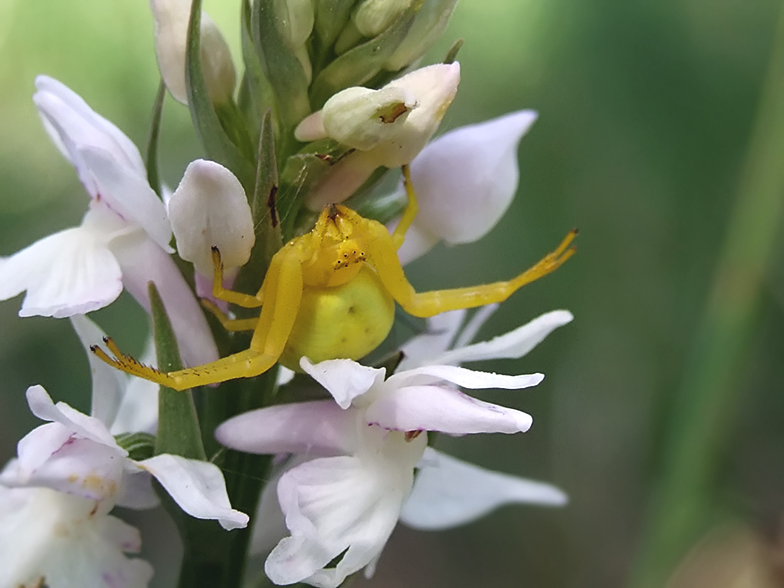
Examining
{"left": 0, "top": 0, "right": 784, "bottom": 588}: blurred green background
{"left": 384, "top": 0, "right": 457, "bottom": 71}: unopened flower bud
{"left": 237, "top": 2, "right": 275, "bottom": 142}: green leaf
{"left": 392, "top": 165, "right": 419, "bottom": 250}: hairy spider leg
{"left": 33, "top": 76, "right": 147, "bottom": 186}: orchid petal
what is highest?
{"left": 384, "top": 0, "right": 457, "bottom": 71}: unopened flower bud

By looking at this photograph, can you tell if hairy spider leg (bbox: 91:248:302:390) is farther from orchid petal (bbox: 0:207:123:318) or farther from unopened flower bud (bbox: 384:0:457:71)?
unopened flower bud (bbox: 384:0:457:71)

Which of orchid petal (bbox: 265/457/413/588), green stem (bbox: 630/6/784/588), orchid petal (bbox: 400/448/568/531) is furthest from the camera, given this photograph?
green stem (bbox: 630/6/784/588)

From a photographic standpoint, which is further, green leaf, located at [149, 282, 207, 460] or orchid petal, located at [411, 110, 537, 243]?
orchid petal, located at [411, 110, 537, 243]

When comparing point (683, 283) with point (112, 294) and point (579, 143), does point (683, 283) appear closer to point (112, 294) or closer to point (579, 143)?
point (579, 143)

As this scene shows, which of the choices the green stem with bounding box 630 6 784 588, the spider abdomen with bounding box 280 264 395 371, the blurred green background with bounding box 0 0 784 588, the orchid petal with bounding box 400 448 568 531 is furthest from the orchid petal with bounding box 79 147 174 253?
the blurred green background with bounding box 0 0 784 588

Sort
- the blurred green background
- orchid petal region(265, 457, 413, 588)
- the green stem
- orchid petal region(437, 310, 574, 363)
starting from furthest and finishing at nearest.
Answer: the blurred green background < the green stem < orchid petal region(437, 310, 574, 363) < orchid petal region(265, 457, 413, 588)

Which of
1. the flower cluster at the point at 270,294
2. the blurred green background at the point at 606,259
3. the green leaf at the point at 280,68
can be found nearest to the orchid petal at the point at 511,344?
the flower cluster at the point at 270,294

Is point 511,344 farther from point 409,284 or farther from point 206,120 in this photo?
point 206,120
